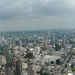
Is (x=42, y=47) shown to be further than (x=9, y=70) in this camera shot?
Yes

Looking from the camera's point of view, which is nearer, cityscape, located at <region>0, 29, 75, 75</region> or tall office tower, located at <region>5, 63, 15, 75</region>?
tall office tower, located at <region>5, 63, 15, 75</region>

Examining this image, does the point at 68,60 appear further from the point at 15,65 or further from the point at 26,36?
the point at 26,36

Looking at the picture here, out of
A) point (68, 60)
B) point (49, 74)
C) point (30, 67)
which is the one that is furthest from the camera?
point (68, 60)

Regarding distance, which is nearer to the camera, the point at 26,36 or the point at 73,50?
the point at 73,50

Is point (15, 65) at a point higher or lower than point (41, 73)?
higher

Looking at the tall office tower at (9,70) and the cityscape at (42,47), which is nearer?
the tall office tower at (9,70)

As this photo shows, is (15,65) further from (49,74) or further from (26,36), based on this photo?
(26,36)

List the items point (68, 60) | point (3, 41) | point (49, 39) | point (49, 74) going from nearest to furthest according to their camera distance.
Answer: point (49, 74) → point (68, 60) → point (3, 41) → point (49, 39)

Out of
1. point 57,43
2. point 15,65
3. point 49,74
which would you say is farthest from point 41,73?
point 57,43

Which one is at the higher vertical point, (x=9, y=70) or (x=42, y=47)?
(x=42, y=47)

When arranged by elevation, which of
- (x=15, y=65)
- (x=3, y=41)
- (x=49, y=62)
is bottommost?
(x=49, y=62)
